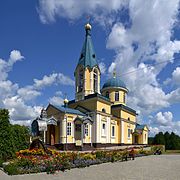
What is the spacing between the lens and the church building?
30.5 m

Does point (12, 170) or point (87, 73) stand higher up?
point (87, 73)

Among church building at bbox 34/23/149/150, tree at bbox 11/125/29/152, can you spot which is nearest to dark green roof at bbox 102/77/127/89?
church building at bbox 34/23/149/150

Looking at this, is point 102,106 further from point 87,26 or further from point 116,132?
point 87,26

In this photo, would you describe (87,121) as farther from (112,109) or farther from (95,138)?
(112,109)

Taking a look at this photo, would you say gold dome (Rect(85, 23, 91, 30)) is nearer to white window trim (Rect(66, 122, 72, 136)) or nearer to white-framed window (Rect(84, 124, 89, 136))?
white-framed window (Rect(84, 124, 89, 136))

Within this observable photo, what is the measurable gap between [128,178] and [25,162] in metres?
5.10

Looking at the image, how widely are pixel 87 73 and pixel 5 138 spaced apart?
848 inches

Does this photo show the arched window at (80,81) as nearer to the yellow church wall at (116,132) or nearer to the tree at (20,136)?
the yellow church wall at (116,132)

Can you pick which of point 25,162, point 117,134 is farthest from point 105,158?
point 117,134

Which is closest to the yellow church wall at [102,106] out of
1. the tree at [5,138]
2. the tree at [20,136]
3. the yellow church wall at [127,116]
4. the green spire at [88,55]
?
the yellow church wall at [127,116]

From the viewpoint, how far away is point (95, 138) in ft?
106

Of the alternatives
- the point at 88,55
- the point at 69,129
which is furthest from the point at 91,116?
the point at 88,55

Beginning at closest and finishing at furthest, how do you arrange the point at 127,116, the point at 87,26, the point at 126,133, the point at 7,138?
the point at 7,138, the point at 126,133, the point at 87,26, the point at 127,116

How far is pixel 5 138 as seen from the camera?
1578 centimetres
